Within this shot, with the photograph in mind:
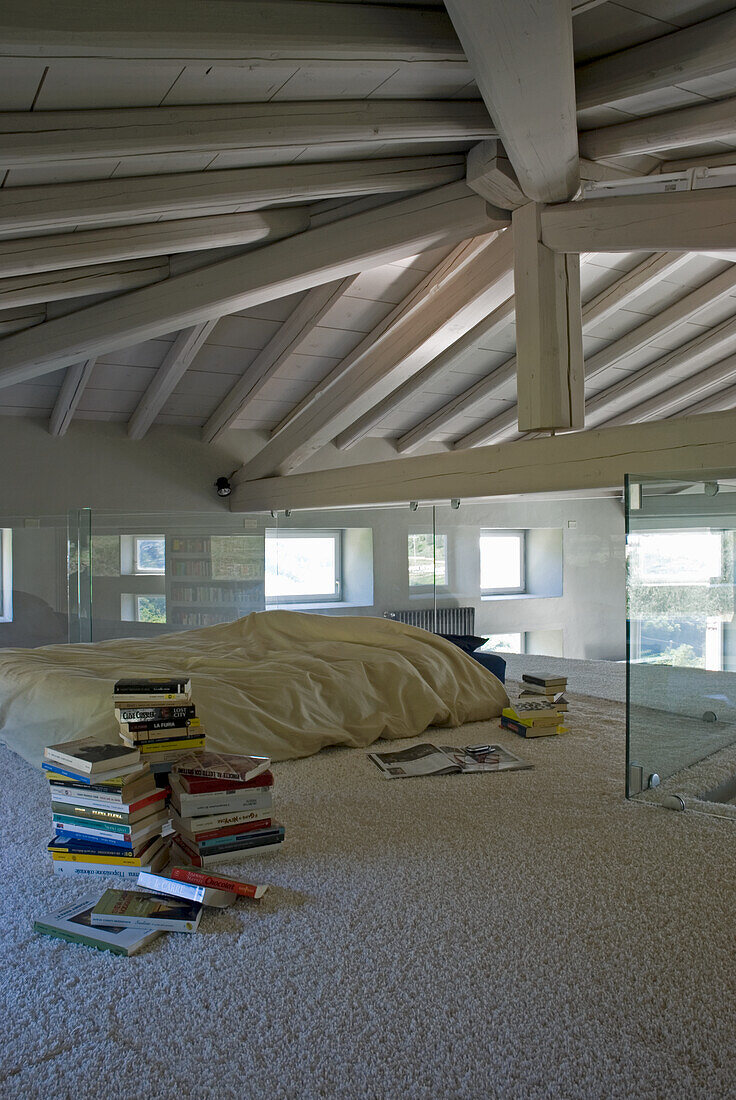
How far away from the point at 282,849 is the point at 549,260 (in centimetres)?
248

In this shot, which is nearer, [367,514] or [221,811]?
[221,811]

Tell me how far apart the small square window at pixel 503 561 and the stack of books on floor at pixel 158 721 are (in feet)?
12.8

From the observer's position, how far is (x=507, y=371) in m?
6.48

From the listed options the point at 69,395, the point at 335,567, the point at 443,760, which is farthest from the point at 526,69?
the point at 335,567

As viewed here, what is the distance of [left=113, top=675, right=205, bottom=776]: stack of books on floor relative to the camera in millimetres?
2707

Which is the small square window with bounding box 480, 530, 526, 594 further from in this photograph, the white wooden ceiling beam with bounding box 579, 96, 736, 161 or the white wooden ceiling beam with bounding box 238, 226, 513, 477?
the white wooden ceiling beam with bounding box 579, 96, 736, 161

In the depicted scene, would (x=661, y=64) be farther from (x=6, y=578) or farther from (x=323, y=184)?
(x=6, y=578)

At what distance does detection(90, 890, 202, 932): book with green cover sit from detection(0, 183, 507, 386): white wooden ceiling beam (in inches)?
112

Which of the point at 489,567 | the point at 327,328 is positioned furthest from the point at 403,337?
the point at 489,567

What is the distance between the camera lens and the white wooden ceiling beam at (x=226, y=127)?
7.33 ft

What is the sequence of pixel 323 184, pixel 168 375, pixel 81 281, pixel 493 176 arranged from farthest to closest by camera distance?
pixel 168 375
pixel 81 281
pixel 493 176
pixel 323 184

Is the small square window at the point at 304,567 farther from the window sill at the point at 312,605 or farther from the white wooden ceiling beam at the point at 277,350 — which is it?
the white wooden ceiling beam at the point at 277,350

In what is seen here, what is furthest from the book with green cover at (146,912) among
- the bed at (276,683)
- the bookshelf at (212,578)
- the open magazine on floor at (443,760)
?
the bookshelf at (212,578)

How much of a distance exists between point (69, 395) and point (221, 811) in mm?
4579
